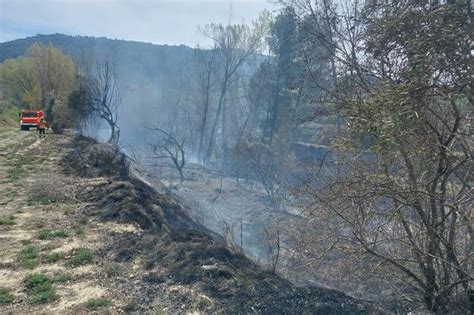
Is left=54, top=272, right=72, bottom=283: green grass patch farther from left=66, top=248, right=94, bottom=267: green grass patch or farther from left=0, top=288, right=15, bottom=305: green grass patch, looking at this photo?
left=0, top=288, right=15, bottom=305: green grass patch

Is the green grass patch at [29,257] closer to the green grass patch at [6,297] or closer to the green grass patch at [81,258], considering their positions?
the green grass patch at [81,258]

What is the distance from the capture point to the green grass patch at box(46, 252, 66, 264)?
6.52 meters

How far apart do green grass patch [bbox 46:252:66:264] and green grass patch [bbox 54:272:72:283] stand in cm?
56

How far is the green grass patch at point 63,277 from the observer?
5.87 meters

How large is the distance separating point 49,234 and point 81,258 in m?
1.50

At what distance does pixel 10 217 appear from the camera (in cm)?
845

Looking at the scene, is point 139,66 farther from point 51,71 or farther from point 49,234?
point 49,234

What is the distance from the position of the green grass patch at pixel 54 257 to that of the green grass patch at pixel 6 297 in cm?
109

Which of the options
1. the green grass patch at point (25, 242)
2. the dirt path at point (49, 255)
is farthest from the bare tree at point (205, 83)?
the green grass patch at point (25, 242)

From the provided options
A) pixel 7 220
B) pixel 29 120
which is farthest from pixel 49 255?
pixel 29 120

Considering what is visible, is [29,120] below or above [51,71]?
below

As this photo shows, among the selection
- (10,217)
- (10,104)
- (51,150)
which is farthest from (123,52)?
(10,217)

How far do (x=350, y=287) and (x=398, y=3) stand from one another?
8445 millimetres

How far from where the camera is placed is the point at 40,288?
18.4 ft
